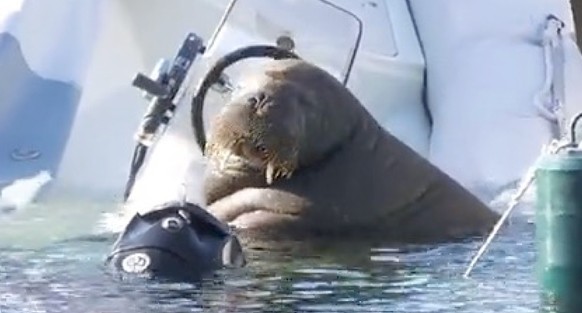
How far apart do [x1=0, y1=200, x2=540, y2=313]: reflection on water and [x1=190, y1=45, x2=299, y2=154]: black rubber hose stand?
129 cm

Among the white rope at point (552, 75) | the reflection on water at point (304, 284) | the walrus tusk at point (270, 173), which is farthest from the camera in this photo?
the white rope at point (552, 75)

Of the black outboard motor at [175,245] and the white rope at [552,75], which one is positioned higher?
the white rope at [552,75]

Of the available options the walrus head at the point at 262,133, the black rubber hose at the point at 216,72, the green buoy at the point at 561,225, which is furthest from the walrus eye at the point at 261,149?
the green buoy at the point at 561,225

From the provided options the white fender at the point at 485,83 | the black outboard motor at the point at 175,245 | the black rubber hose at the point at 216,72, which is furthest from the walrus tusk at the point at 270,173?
the white fender at the point at 485,83

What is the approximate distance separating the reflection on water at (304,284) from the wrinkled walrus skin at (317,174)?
1.05ft

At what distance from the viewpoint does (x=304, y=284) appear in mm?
4848

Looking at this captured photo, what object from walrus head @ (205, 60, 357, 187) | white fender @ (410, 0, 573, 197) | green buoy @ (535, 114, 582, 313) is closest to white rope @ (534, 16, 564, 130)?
white fender @ (410, 0, 573, 197)

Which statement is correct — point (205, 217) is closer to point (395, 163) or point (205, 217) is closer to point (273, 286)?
point (273, 286)

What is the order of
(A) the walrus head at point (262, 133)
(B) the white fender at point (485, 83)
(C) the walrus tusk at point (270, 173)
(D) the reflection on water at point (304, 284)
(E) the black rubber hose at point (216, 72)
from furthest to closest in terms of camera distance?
(B) the white fender at point (485, 83)
(E) the black rubber hose at point (216, 72)
(C) the walrus tusk at point (270, 173)
(A) the walrus head at point (262, 133)
(D) the reflection on water at point (304, 284)

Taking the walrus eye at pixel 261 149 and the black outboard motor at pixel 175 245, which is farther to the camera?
the walrus eye at pixel 261 149

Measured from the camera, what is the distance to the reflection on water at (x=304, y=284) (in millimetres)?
4418

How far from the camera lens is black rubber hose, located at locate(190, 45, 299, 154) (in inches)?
277

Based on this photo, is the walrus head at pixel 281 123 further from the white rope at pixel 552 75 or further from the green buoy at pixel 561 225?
the white rope at pixel 552 75

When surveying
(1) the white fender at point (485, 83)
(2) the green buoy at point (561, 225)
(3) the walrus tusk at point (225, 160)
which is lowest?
(3) the walrus tusk at point (225, 160)
